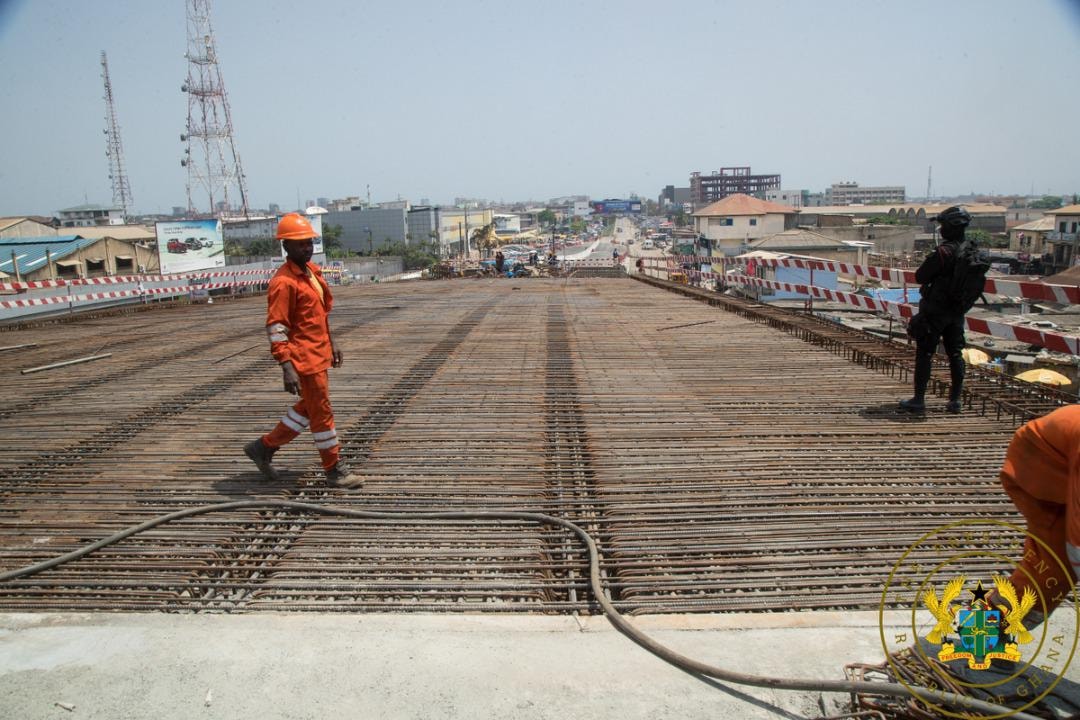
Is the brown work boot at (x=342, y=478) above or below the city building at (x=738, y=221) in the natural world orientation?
below

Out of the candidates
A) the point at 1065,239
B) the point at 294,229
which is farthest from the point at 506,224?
the point at 294,229

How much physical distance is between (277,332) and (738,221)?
62927mm

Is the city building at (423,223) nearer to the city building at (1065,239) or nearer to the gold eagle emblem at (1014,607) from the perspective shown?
the city building at (1065,239)

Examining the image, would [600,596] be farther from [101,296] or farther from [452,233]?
[452,233]

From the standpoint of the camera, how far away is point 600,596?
2592 millimetres

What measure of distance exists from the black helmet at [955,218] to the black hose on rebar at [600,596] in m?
3.39

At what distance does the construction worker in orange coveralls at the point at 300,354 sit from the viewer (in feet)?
12.4

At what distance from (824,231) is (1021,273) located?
13.5m

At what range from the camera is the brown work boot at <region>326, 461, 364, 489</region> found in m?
3.76

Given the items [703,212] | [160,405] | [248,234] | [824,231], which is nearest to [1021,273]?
[824,231]

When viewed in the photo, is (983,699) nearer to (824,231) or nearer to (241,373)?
(241,373)

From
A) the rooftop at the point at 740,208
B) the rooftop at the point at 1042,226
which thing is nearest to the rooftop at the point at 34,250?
the rooftop at the point at 740,208

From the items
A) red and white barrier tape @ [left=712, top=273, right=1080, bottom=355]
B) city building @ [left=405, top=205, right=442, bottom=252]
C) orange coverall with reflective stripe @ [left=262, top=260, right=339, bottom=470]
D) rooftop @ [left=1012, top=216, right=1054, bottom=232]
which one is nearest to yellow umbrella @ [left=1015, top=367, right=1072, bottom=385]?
red and white barrier tape @ [left=712, top=273, right=1080, bottom=355]

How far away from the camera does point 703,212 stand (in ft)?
212
